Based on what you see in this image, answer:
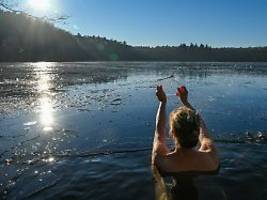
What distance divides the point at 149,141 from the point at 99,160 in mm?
2644

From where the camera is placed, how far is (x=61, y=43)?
180 meters

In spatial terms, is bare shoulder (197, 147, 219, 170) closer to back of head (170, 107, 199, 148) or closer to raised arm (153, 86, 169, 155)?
back of head (170, 107, 199, 148)

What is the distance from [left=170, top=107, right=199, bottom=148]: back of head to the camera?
5.24 m

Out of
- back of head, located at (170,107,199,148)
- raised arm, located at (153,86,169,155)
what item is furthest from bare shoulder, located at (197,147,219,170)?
raised arm, located at (153,86,169,155)

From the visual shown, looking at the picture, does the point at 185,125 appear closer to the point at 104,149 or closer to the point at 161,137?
the point at 161,137

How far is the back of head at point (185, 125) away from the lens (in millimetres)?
5238

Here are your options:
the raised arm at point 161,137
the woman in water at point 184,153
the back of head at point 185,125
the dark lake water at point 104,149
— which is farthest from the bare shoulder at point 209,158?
the dark lake water at point 104,149

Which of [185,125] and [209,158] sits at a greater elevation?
[185,125]

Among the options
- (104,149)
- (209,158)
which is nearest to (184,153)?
(209,158)

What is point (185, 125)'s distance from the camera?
5246 millimetres

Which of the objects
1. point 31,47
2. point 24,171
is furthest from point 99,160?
point 31,47

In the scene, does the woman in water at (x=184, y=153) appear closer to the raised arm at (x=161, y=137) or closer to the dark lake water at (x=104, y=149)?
the raised arm at (x=161, y=137)

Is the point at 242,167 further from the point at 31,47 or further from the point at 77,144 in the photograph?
the point at 31,47

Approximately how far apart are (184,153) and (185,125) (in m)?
0.53
